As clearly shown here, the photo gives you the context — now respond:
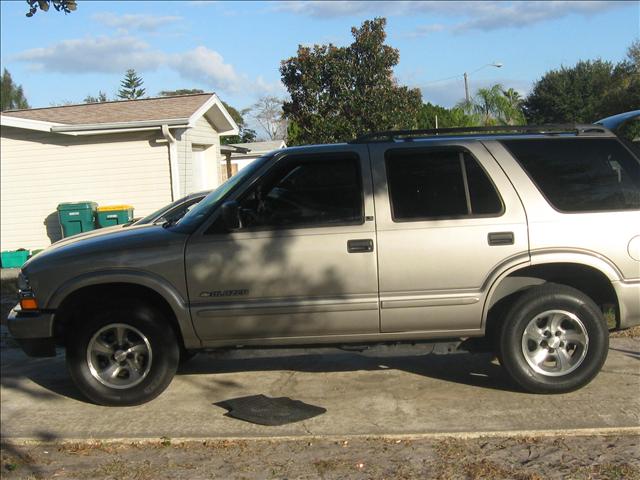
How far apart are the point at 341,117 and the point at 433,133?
13555mm

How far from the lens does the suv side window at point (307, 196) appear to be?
16.6 feet

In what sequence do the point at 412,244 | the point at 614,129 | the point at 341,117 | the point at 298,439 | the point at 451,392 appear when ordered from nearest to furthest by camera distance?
the point at 298,439, the point at 412,244, the point at 451,392, the point at 614,129, the point at 341,117

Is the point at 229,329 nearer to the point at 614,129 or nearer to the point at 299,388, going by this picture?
the point at 299,388

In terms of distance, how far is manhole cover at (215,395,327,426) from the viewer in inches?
192

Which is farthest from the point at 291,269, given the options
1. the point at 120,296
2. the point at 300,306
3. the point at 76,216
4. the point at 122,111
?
the point at 122,111

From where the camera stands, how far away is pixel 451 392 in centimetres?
527

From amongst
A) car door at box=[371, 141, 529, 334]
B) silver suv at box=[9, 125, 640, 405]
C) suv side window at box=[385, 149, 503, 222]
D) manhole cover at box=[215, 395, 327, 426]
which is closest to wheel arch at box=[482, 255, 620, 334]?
silver suv at box=[9, 125, 640, 405]

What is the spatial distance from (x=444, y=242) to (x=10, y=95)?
233 ft

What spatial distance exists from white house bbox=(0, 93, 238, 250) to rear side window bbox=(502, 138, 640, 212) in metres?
10.7

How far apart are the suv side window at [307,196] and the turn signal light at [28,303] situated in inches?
68.2

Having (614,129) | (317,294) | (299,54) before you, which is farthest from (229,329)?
(299,54)

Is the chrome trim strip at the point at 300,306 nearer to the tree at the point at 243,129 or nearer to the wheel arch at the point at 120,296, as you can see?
the wheel arch at the point at 120,296

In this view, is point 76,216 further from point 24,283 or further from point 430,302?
point 430,302

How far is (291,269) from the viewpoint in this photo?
4945 millimetres
